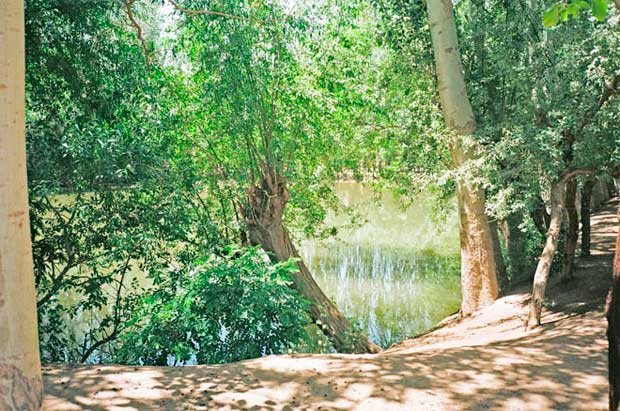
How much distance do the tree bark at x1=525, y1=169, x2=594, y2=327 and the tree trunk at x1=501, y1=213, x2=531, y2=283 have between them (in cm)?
366

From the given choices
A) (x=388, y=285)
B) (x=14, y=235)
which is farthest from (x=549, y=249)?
(x=388, y=285)

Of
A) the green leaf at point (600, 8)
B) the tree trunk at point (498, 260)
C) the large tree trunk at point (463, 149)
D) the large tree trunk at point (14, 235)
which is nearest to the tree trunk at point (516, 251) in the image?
the tree trunk at point (498, 260)

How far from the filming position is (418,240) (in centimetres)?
1917

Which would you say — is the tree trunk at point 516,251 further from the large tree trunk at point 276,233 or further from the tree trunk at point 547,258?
the tree trunk at point 547,258

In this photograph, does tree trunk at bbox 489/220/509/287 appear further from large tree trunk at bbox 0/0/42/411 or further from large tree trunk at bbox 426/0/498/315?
large tree trunk at bbox 0/0/42/411

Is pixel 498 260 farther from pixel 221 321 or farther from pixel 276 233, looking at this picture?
pixel 221 321

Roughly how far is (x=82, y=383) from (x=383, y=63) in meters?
8.80

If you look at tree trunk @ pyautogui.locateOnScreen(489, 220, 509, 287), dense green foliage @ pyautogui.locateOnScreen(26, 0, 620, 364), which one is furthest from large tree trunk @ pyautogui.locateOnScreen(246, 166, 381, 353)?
tree trunk @ pyautogui.locateOnScreen(489, 220, 509, 287)

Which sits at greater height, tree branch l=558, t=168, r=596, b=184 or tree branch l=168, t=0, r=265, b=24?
tree branch l=168, t=0, r=265, b=24

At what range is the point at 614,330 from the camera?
120 inches

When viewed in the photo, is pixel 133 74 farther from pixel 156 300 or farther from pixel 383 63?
pixel 383 63

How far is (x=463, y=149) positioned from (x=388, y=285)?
625cm

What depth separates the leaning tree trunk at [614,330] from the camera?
3.00 m

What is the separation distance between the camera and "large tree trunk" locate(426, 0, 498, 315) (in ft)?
29.7
